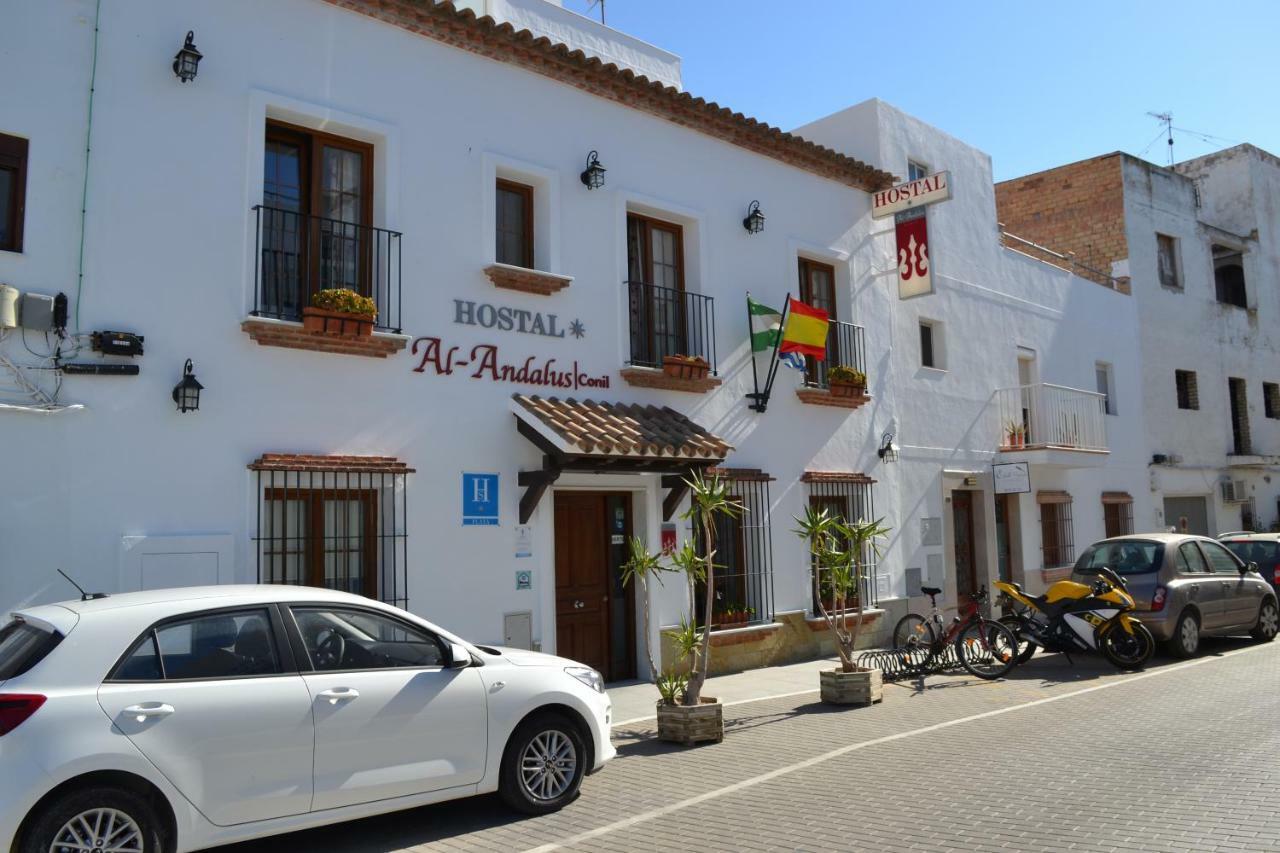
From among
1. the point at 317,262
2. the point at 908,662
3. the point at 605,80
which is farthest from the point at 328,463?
the point at 908,662

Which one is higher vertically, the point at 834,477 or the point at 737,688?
the point at 834,477

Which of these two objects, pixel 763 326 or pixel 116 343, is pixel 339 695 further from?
pixel 763 326

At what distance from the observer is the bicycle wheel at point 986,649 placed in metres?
11.2

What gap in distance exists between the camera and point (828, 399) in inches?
543

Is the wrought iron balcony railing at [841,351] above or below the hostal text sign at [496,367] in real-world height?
above

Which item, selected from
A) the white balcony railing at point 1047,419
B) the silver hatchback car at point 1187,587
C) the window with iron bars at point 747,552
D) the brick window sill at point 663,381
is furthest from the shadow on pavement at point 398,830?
the white balcony railing at point 1047,419

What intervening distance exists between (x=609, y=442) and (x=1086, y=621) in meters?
6.19

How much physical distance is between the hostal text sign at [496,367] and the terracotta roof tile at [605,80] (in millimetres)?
3248

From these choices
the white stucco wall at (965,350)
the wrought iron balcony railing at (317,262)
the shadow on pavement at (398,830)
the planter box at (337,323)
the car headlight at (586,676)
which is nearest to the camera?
the shadow on pavement at (398,830)

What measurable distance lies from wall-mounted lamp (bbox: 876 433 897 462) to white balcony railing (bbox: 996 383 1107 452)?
3.57 meters

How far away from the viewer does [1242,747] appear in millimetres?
7258

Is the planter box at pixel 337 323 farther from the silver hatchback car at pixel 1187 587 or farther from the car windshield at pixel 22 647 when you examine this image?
the silver hatchback car at pixel 1187 587

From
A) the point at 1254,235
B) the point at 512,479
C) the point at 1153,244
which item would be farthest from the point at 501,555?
the point at 1254,235

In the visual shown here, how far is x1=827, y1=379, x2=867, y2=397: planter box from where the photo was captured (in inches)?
547
